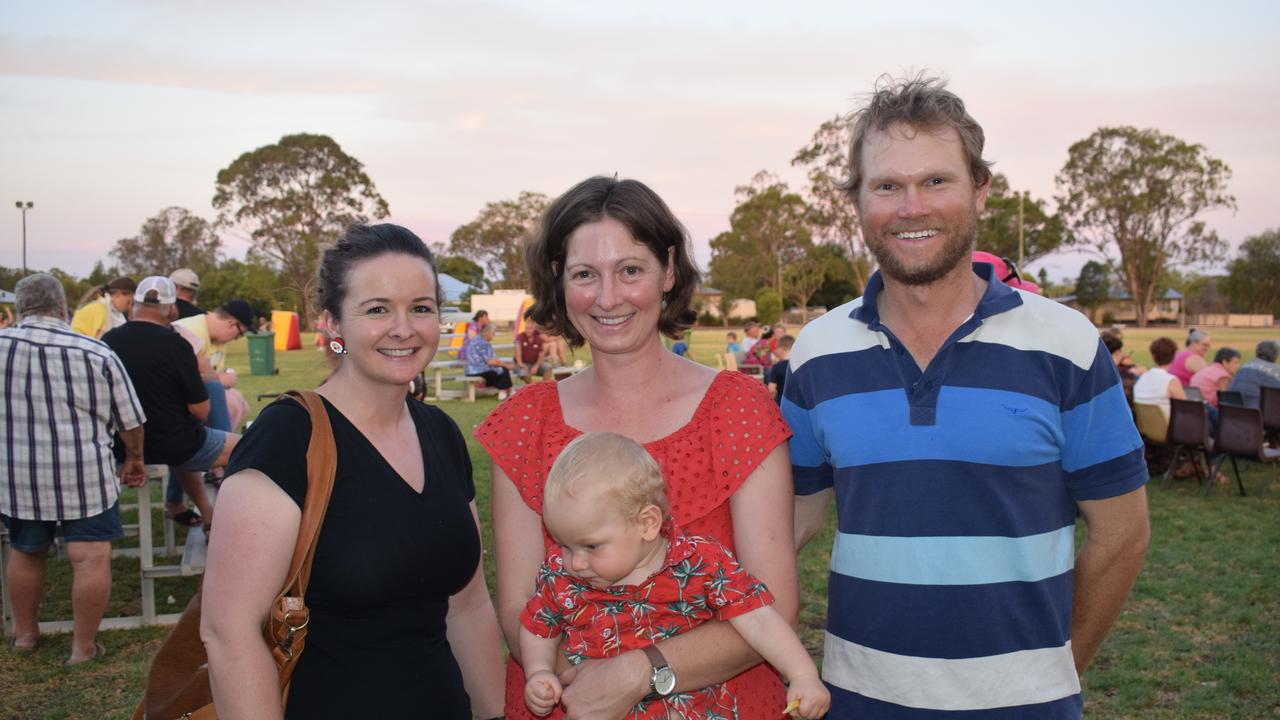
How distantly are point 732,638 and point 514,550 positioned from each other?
0.62 meters

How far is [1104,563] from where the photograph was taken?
234 cm

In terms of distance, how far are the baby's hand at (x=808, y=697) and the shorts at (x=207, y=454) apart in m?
6.14

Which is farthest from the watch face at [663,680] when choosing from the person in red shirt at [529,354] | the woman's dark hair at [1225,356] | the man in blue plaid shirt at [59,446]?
the person in red shirt at [529,354]

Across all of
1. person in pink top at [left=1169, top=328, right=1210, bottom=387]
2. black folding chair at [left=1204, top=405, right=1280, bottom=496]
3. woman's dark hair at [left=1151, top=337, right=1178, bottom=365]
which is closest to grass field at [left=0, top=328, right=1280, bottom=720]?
black folding chair at [left=1204, top=405, right=1280, bottom=496]

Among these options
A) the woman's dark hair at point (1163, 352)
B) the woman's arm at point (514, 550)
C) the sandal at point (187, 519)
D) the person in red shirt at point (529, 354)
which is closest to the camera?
the woman's arm at point (514, 550)

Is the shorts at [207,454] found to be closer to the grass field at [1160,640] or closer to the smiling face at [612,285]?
the grass field at [1160,640]

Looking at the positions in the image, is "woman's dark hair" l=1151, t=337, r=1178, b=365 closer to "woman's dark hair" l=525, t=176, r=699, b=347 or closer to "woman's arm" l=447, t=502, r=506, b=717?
"woman's dark hair" l=525, t=176, r=699, b=347

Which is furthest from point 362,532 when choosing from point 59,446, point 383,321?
point 59,446

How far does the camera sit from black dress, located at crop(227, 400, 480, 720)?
2.17 m

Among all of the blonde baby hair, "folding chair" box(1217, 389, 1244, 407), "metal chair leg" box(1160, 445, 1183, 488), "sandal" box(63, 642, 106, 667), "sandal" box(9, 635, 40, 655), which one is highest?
the blonde baby hair

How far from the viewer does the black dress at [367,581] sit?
7.13 ft

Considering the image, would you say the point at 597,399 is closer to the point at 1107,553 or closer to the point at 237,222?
the point at 1107,553

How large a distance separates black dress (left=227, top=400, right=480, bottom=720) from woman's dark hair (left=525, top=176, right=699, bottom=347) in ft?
1.99

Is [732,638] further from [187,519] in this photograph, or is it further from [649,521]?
[187,519]
